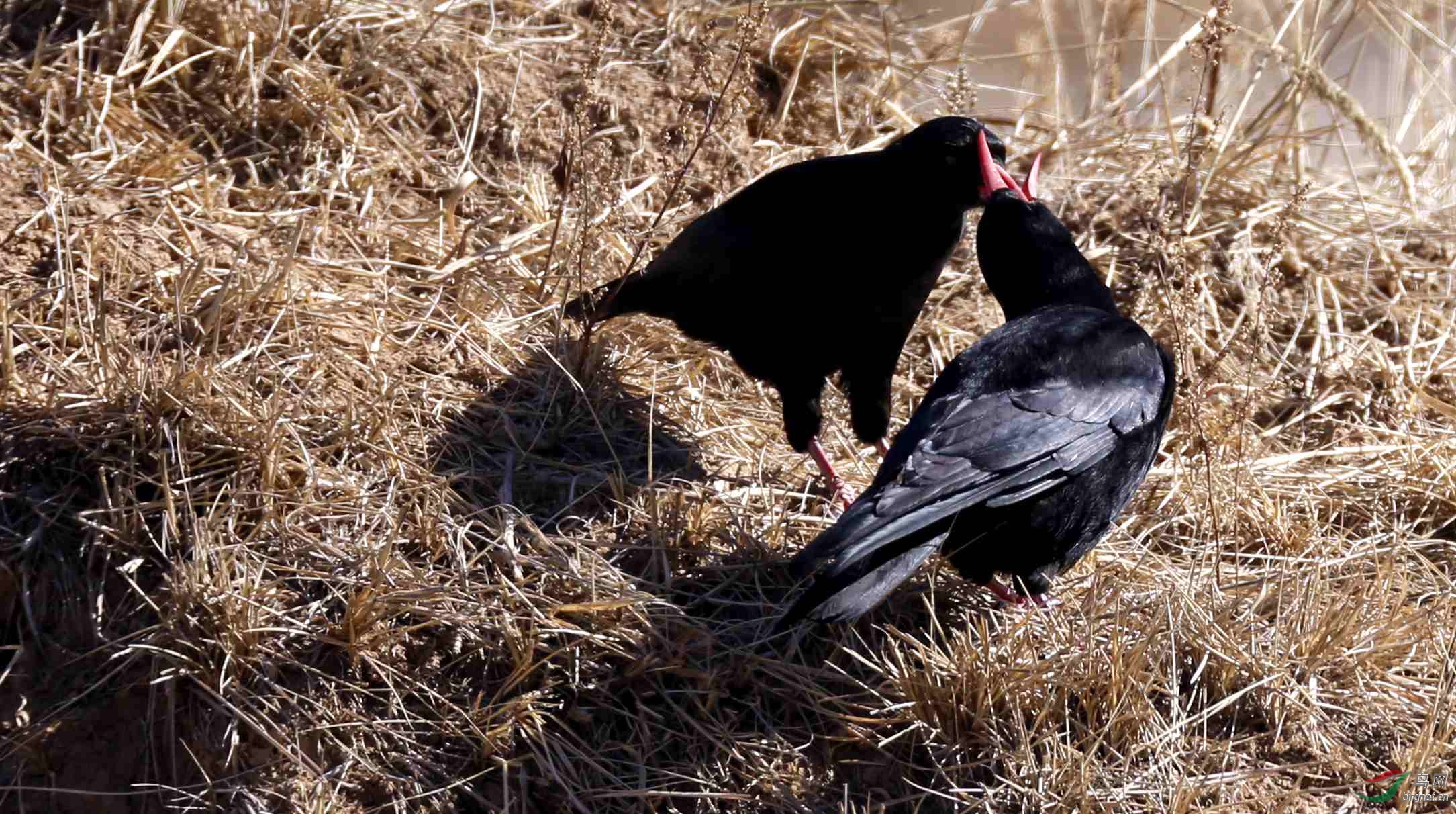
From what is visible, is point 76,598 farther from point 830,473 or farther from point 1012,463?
point 1012,463

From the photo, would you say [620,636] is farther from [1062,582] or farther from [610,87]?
[610,87]

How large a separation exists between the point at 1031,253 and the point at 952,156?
0.37m

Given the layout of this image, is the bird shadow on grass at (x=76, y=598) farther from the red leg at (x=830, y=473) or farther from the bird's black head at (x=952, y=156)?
the bird's black head at (x=952, y=156)

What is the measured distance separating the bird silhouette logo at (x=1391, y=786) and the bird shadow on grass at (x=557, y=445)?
1888mm

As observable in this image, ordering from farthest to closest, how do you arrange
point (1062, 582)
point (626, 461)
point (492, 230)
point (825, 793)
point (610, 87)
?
point (610, 87), point (492, 230), point (626, 461), point (1062, 582), point (825, 793)

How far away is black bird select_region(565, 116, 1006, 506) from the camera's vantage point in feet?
13.1

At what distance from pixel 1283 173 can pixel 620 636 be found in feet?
12.2

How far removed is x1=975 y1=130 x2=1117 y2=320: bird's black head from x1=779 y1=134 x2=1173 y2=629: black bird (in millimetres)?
48

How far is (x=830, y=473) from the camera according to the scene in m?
4.05

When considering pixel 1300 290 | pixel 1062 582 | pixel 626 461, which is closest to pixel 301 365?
pixel 626 461

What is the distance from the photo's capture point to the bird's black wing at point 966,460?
2.98 metres

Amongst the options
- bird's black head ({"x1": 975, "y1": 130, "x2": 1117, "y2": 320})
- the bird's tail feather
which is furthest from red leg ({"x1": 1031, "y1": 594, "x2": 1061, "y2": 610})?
bird's black head ({"x1": 975, "y1": 130, "x2": 1117, "y2": 320})

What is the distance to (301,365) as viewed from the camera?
3920mm

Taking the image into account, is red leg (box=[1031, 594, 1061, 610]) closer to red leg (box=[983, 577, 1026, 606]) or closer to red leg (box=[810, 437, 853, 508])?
red leg (box=[983, 577, 1026, 606])
